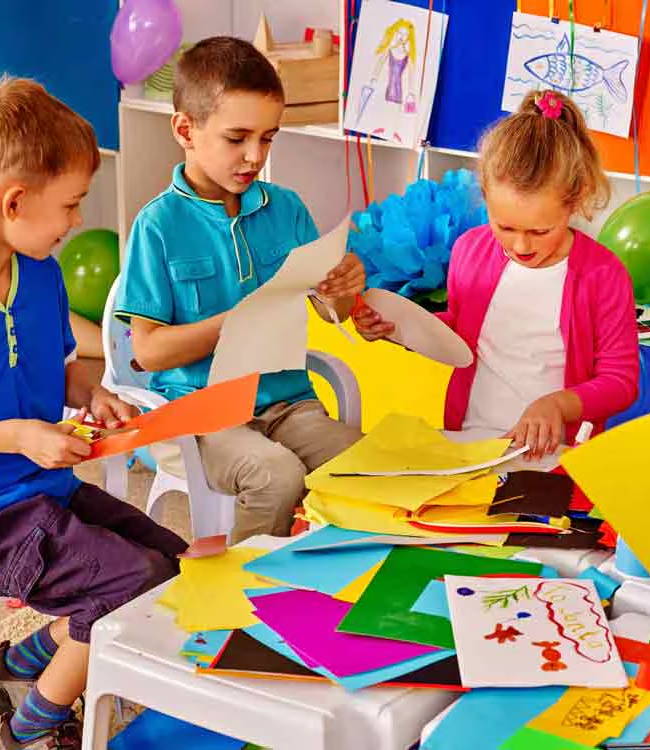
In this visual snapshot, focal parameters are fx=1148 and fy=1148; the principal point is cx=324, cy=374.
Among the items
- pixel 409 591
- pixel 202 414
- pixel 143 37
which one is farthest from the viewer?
pixel 143 37

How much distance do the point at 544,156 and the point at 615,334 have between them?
28 cm

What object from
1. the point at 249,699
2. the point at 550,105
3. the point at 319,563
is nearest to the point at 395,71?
the point at 550,105

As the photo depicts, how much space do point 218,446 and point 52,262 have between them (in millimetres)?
378

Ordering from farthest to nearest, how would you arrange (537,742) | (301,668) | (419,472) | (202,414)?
(419,472) < (202,414) < (301,668) < (537,742)

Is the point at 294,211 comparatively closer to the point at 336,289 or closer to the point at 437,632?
the point at 336,289

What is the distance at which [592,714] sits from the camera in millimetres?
788

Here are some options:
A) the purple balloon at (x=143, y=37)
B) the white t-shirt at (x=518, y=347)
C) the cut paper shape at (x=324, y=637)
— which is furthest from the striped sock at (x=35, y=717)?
the purple balloon at (x=143, y=37)

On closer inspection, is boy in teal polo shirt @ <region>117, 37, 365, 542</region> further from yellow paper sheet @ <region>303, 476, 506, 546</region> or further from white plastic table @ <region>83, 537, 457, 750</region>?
white plastic table @ <region>83, 537, 457, 750</region>

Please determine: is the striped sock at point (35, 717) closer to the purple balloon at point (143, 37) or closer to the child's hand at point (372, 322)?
the child's hand at point (372, 322)

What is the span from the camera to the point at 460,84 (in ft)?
8.32

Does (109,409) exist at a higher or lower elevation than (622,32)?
lower

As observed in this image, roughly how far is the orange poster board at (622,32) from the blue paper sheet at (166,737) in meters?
1.52

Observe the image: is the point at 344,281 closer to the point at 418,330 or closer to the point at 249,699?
the point at 418,330

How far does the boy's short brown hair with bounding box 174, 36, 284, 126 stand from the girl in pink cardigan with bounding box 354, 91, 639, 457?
357mm
